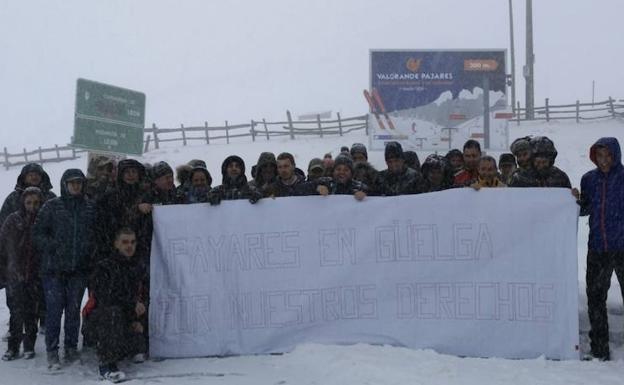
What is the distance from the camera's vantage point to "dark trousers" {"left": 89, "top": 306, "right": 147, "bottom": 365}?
5395 mm

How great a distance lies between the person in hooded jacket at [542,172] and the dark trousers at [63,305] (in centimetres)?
394

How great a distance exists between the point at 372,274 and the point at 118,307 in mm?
2138

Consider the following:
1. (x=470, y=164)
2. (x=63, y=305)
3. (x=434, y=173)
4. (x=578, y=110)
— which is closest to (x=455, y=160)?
(x=470, y=164)

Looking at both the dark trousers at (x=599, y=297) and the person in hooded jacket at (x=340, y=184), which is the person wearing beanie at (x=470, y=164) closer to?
the person in hooded jacket at (x=340, y=184)

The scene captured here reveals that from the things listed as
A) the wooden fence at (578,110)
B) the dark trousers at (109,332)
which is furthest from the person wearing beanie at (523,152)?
the wooden fence at (578,110)

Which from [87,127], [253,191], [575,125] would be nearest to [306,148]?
[575,125]

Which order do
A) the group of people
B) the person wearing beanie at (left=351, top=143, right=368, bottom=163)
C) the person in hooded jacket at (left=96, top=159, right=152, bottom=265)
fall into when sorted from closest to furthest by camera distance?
the group of people
the person in hooded jacket at (left=96, top=159, right=152, bottom=265)
the person wearing beanie at (left=351, top=143, right=368, bottom=163)

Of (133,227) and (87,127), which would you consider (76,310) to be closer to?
(133,227)

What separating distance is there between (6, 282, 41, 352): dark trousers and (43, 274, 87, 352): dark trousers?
420mm

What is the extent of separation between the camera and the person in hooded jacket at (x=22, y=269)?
6.23m

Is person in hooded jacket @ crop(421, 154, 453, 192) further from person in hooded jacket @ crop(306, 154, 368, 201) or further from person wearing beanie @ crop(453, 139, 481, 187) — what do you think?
person in hooded jacket @ crop(306, 154, 368, 201)

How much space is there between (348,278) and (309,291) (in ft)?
1.19

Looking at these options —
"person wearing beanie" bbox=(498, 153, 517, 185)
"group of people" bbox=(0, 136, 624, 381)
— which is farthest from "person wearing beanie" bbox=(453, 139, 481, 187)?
"person wearing beanie" bbox=(498, 153, 517, 185)

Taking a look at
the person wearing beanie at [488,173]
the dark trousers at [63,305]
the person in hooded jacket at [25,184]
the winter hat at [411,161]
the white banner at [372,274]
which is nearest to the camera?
the white banner at [372,274]
